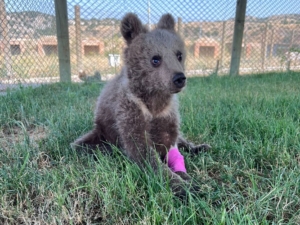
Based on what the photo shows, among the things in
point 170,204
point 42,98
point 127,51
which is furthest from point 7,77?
point 170,204

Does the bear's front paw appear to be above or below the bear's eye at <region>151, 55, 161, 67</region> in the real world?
below

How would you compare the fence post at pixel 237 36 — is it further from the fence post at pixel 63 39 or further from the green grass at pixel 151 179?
the green grass at pixel 151 179

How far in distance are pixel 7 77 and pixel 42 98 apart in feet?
A: 3.01


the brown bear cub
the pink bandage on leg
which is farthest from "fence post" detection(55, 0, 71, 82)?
the pink bandage on leg

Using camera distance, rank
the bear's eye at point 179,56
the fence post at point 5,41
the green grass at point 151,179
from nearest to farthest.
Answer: the green grass at point 151,179 < the bear's eye at point 179,56 < the fence post at point 5,41

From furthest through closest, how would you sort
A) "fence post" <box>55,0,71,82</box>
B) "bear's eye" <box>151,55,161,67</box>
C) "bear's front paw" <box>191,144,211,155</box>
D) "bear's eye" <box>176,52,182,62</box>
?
"fence post" <box>55,0,71,82</box>, "bear's front paw" <box>191,144,211,155</box>, "bear's eye" <box>176,52,182,62</box>, "bear's eye" <box>151,55,161,67</box>

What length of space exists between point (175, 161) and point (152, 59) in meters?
0.68

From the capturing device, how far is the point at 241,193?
1.58 meters

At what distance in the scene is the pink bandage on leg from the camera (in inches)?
73.7

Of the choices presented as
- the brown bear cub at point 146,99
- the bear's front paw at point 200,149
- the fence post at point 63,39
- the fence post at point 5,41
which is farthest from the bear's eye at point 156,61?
the fence post at point 63,39

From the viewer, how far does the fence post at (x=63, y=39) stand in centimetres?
505

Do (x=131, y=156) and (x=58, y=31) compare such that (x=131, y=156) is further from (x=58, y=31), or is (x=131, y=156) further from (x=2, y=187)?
(x=58, y=31)

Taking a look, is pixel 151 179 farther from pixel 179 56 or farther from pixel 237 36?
pixel 237 36

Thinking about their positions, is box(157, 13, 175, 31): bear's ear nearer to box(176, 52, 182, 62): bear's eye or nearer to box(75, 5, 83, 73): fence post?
box(176, 52, 182, 62): bear's eye
